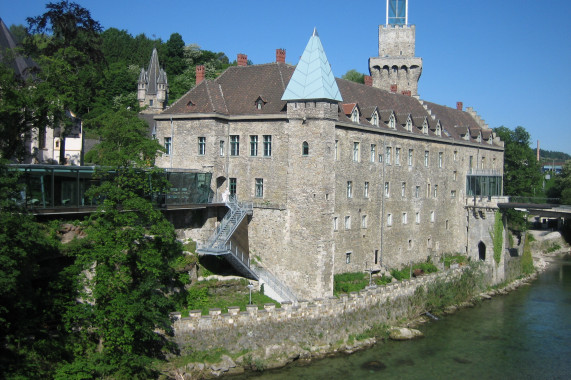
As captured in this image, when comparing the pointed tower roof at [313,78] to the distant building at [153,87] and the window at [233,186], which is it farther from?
the distant building at [153,87]

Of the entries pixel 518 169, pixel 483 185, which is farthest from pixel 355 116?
pixel 518 169

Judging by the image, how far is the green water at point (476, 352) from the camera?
29078mm

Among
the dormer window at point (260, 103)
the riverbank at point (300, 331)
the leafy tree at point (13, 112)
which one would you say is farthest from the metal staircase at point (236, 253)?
the leafy tree at point (13, 112)

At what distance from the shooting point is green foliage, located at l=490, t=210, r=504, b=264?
50281 mm

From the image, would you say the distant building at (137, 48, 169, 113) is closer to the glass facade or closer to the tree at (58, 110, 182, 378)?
the glass facade

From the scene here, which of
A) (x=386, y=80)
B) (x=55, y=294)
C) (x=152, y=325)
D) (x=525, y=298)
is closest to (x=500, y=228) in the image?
(x=525, y=298)

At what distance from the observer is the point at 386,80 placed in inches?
2279

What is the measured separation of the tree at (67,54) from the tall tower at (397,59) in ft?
92.1

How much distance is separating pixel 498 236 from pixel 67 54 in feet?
121

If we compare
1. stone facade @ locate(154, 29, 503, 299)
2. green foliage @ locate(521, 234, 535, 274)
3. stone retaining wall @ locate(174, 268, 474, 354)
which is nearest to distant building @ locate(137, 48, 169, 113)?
stone facade @ locate(154, 29, 503, 299)

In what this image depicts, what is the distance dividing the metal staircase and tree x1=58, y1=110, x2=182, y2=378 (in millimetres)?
5730

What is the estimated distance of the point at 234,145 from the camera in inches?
1490

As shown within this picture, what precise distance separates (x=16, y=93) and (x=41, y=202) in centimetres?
495

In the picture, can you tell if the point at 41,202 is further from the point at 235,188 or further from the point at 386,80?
the point at 386,80
